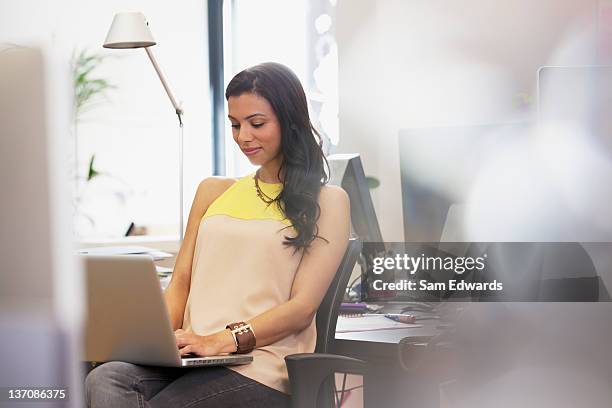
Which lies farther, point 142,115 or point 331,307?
point 142,115

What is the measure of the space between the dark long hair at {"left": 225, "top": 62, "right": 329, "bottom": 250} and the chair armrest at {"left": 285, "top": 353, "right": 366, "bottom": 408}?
26 centimetres

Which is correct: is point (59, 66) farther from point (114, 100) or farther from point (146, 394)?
point (114, 100)

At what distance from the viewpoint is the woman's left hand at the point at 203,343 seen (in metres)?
1.37

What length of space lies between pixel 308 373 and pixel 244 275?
25 cm

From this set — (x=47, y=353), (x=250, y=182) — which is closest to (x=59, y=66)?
(x=47, y=353)

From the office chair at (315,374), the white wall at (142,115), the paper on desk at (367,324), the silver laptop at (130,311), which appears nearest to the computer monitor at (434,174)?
the paper on desk at (367,324)

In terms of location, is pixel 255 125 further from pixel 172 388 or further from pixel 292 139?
pixel 172 388

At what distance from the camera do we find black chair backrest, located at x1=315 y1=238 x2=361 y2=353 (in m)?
1.48

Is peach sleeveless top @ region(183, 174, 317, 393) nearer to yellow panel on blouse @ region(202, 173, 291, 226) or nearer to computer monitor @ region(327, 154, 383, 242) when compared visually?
yellow panel on blouse @ region(202, 173, 291, 226)

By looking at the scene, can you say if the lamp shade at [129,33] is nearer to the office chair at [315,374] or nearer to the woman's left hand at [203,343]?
the woman's left hand at [203,343]

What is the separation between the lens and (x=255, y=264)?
57.9 inches

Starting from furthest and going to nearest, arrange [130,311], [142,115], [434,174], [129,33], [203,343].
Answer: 1. [142,115]
2. [129,33]
3. [434,174]
4. [203,343]
5. [130,311]

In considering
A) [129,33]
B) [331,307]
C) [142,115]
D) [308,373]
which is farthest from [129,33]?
[308,373]

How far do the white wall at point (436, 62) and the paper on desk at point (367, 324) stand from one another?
280 mm
